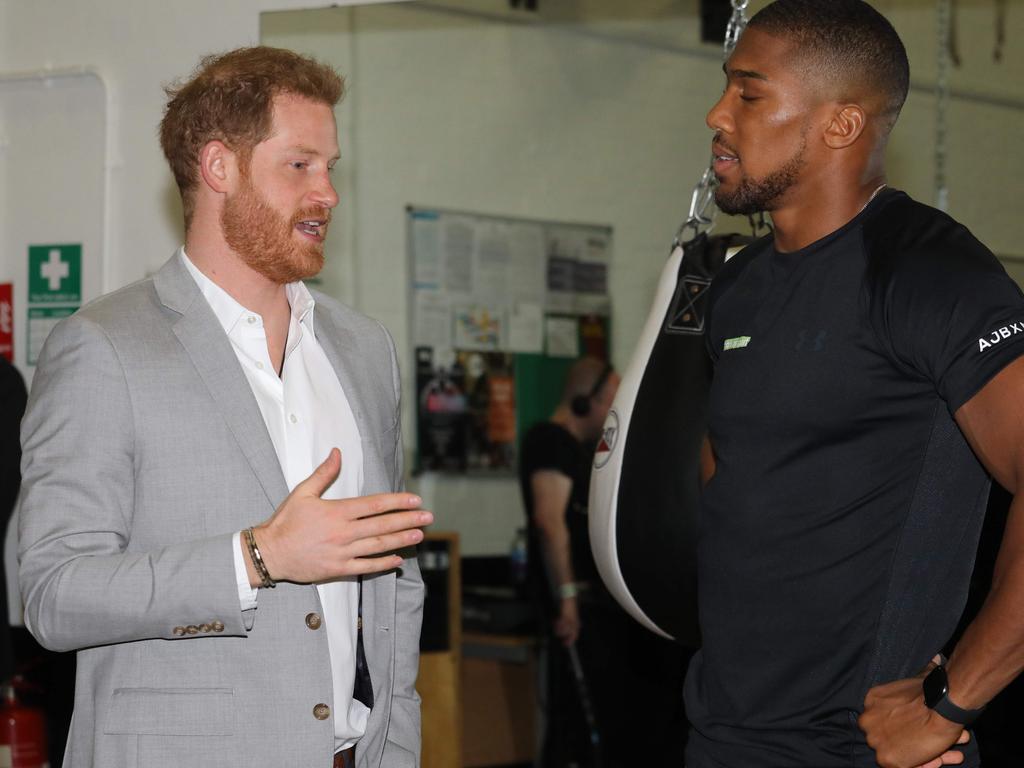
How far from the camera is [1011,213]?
12.4 ft

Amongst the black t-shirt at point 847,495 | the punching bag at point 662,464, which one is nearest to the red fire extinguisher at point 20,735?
the punching bag at point 662,464

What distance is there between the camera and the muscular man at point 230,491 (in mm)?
1476

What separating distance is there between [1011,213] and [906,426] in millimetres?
2613

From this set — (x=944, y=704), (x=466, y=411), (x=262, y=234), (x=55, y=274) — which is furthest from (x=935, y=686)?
(x=466, y=411)

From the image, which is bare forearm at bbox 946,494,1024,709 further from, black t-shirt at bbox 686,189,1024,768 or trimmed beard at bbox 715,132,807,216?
trimmed beard at bbox 715,132,807,216

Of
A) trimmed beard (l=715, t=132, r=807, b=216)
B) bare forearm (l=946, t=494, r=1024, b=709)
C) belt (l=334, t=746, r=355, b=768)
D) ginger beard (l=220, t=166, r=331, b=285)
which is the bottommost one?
belt (l=334, t=746, r=355, b=768)

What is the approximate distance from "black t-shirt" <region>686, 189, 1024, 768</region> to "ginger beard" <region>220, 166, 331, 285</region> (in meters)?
0.66

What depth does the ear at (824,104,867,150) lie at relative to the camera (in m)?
1.63

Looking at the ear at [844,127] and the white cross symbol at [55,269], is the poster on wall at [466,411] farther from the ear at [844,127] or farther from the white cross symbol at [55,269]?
the ear at [844,127]

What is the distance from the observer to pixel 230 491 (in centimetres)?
159

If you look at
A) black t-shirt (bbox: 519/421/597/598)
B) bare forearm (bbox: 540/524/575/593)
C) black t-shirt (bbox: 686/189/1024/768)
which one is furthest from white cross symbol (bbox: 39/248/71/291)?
black t-shirt (bbox: 686/189/1024/768)

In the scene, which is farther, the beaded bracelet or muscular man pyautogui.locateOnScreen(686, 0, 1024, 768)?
the beaded bracelet

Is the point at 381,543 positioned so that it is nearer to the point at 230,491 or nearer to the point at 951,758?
the point at 230,491

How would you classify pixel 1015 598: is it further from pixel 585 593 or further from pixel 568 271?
pixel 568 271
